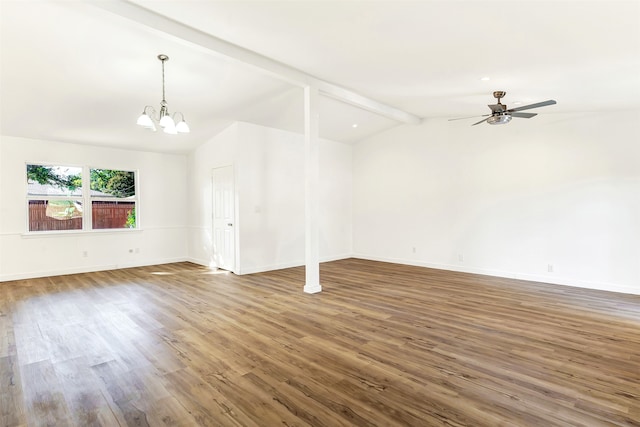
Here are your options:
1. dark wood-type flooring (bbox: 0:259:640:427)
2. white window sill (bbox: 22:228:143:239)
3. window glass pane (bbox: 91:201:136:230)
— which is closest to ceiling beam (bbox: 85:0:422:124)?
dark wood-type flooring (bbox: 0:259:640:427)

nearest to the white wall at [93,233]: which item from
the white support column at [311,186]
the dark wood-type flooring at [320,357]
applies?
the dark wood-type flooring at [320,357]

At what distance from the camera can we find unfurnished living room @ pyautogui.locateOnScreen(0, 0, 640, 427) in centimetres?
238

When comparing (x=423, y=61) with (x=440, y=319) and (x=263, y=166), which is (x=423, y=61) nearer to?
(x=440, y=319)

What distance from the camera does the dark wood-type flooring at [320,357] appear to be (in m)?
2.05

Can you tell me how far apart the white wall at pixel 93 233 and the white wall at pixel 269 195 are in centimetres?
52

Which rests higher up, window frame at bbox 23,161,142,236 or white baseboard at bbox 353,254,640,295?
window frame at bbox 23,161,142,236

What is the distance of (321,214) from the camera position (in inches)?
304

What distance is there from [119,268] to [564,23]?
26.4 feet

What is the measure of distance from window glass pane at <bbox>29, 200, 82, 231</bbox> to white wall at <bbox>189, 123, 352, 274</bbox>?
225 centimetres

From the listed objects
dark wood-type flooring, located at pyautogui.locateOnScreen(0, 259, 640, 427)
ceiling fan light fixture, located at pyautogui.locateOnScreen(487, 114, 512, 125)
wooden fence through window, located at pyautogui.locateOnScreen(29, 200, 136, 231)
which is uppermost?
ceiling fan light fixture, located at pyautogui.locateOnScreen(487, 114, 512, 125)

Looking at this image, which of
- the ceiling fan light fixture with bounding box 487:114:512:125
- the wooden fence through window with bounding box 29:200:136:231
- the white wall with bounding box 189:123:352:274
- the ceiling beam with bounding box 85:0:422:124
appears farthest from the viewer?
the white wall with bounding box 189:123:352:274

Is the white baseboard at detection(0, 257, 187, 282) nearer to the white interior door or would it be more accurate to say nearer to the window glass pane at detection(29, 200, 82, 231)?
the window glass pane at detection(29, 200, 82, 231)

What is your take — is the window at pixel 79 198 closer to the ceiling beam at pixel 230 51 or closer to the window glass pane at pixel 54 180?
the window glass pane at pixel 54 180

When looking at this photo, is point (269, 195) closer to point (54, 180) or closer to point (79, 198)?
point (79, 198)
